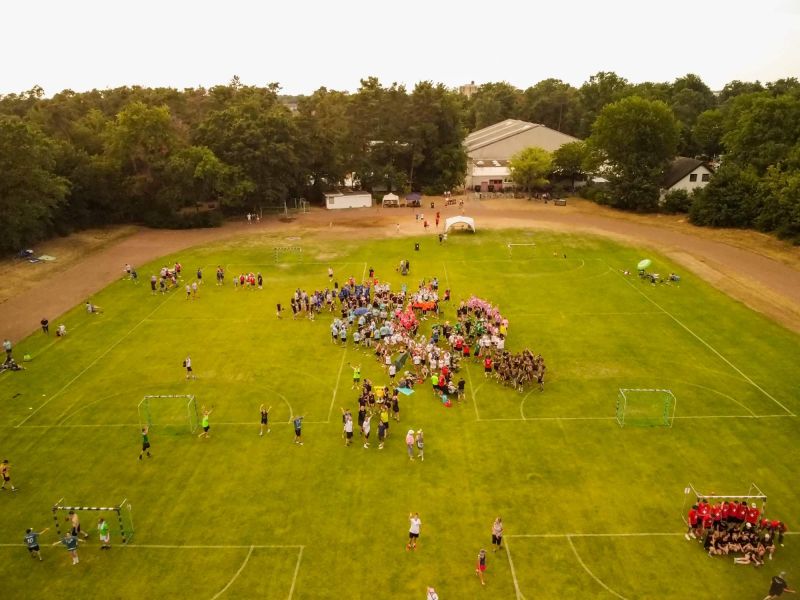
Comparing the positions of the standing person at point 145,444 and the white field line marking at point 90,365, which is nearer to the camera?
the standing person at point 145,444

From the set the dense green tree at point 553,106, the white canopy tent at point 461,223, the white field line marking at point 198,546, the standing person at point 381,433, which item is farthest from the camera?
the dense green tree at point 553,106

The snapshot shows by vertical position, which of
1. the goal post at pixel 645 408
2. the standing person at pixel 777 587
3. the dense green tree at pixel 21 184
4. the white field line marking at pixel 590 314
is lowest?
the standing person at pixel 777 587

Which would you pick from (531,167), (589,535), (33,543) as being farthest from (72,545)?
(531,167)

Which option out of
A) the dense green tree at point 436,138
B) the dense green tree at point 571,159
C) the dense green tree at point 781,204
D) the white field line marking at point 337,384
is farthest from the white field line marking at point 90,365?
the dense green tree at point 571,159

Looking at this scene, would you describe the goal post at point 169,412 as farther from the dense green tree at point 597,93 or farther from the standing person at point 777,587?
the dense green tree at point 597,93

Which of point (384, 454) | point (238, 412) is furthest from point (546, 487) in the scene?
point (238, 412)

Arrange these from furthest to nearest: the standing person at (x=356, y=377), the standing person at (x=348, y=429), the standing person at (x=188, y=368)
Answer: the standing person at (x=188, y=368), the standing person at (x=356, y=377), the standing person at (x=348, y=429)

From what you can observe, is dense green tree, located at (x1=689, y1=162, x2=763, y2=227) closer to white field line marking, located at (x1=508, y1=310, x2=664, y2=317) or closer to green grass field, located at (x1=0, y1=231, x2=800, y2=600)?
green grass field, located at (x1=0, y1=231, x2=800, y2=600)
